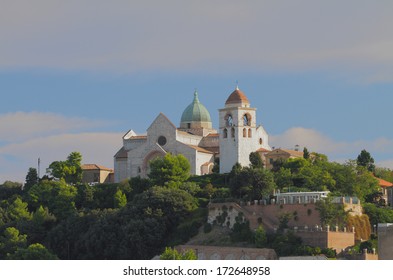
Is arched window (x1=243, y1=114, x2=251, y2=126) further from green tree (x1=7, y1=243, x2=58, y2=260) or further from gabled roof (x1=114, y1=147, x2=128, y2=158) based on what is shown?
green tree (x1=7, y1=243, x2=58, y2=260)

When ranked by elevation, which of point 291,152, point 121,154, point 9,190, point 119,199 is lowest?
point 119,199

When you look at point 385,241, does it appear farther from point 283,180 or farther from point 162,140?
point 162,140

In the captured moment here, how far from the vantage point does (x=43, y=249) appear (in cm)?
7406

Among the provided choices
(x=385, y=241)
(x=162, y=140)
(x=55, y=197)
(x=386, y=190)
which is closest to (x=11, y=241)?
(x=55, y=197)

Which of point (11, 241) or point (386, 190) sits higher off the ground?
point (386, 190)

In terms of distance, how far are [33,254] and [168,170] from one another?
15863 millimetres

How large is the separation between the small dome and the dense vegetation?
477 cm

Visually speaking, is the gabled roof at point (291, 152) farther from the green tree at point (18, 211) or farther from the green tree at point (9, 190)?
the green tree at point (9, 190)

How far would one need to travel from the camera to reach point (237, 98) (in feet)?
298

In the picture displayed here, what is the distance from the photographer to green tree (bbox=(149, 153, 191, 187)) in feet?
278

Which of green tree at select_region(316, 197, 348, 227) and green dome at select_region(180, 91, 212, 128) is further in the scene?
green dome at select_region(180, 91, 212, 128)

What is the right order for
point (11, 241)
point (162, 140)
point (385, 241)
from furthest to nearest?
point (162, 140) → point (11, 241) → point (385, 241)

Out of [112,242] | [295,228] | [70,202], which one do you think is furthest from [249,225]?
[70,202]

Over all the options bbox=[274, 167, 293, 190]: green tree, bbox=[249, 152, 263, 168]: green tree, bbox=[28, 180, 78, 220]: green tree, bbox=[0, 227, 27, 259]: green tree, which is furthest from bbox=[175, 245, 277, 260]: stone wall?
bbox=[249, 152, 263, 168]: green tree
